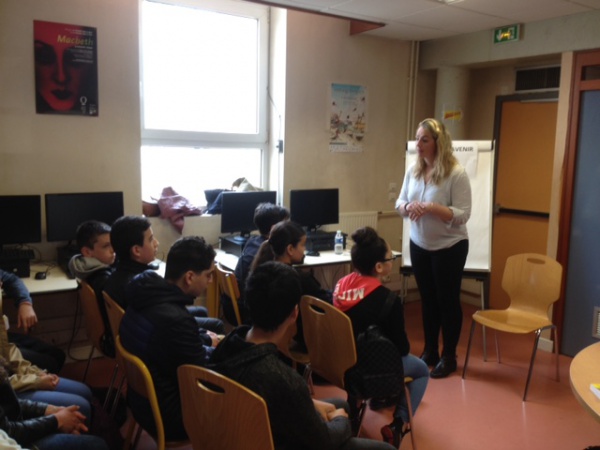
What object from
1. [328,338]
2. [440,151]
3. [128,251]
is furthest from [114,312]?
[440,151]

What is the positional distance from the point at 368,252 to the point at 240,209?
5.93 feet

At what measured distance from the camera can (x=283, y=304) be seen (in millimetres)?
1595

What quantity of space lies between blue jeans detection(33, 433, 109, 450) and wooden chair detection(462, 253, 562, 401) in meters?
2.34

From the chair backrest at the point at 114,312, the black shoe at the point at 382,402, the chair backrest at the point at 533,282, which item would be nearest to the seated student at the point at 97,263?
the chair backrest at the point at 114,312

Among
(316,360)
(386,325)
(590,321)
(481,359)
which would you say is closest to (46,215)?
(316,360)

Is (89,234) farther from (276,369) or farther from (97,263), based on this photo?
(276,369)

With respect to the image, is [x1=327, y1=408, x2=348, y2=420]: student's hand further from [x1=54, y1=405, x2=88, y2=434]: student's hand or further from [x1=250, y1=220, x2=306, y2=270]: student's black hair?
[x1=250, y1=220, x2=306, y2=270]: student's black hair

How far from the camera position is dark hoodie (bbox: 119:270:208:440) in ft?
5.65

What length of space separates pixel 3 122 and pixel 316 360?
2.41 meters

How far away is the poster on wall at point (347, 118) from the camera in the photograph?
4.53 m

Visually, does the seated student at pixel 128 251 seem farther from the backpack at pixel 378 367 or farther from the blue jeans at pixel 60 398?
the backpack at pixel 378 367

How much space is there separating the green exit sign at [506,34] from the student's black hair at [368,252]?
2.55 meters

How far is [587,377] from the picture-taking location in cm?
173

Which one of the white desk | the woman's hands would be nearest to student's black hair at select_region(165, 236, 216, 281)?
the white desk
